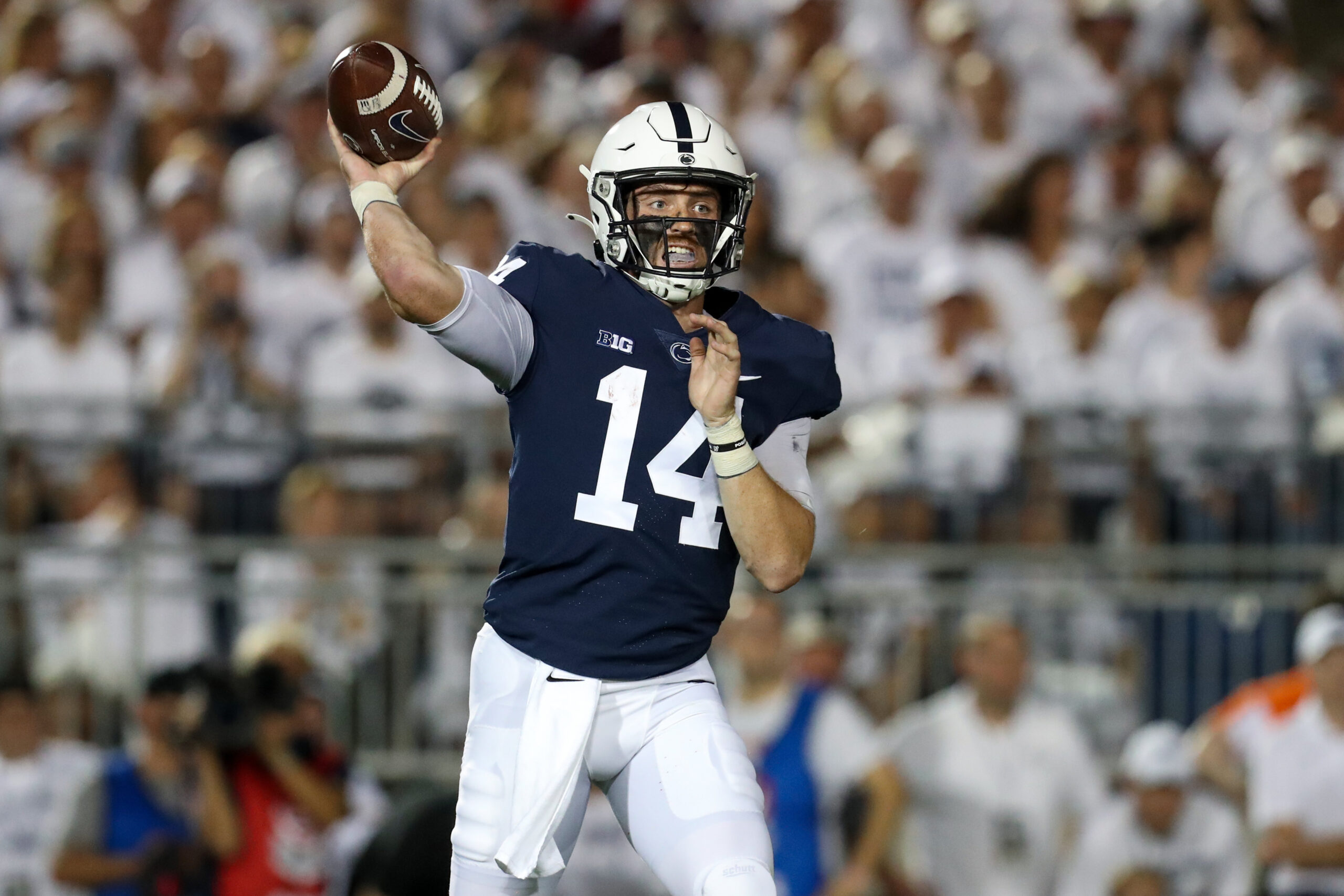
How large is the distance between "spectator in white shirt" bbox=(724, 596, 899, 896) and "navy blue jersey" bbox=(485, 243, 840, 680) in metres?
3.49

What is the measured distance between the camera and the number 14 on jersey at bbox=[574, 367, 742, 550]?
4.33 m

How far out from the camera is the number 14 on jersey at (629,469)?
433 cm

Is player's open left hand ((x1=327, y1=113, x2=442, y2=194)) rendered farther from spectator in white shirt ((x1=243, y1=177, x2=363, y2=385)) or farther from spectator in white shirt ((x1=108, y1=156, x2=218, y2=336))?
spectator in white shirt ((x1=108, y1=156, x2=218, y2=336))

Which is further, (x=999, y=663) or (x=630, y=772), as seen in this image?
(x=999, y=663)

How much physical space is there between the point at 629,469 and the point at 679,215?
1.92 ft

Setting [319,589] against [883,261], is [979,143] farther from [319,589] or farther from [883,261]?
[319,589]

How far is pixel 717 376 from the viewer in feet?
13.9

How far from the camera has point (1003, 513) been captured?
854 centimetres

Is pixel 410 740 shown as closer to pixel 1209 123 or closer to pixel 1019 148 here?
pixel 1019 148

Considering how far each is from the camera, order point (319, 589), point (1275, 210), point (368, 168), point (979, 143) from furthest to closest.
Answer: point (979, 143) → point (1275, 210) → point (319, 589) → point (368, 168)

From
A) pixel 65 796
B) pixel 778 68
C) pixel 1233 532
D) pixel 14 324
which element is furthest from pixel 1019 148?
pixel 65 796

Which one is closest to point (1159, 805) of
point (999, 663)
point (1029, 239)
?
point (999, 663)

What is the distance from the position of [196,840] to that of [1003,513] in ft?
11.4

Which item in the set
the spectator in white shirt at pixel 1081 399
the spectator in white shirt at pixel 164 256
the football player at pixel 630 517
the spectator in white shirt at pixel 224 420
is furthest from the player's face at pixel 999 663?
the spectator in white shirt at pixel 164 256
